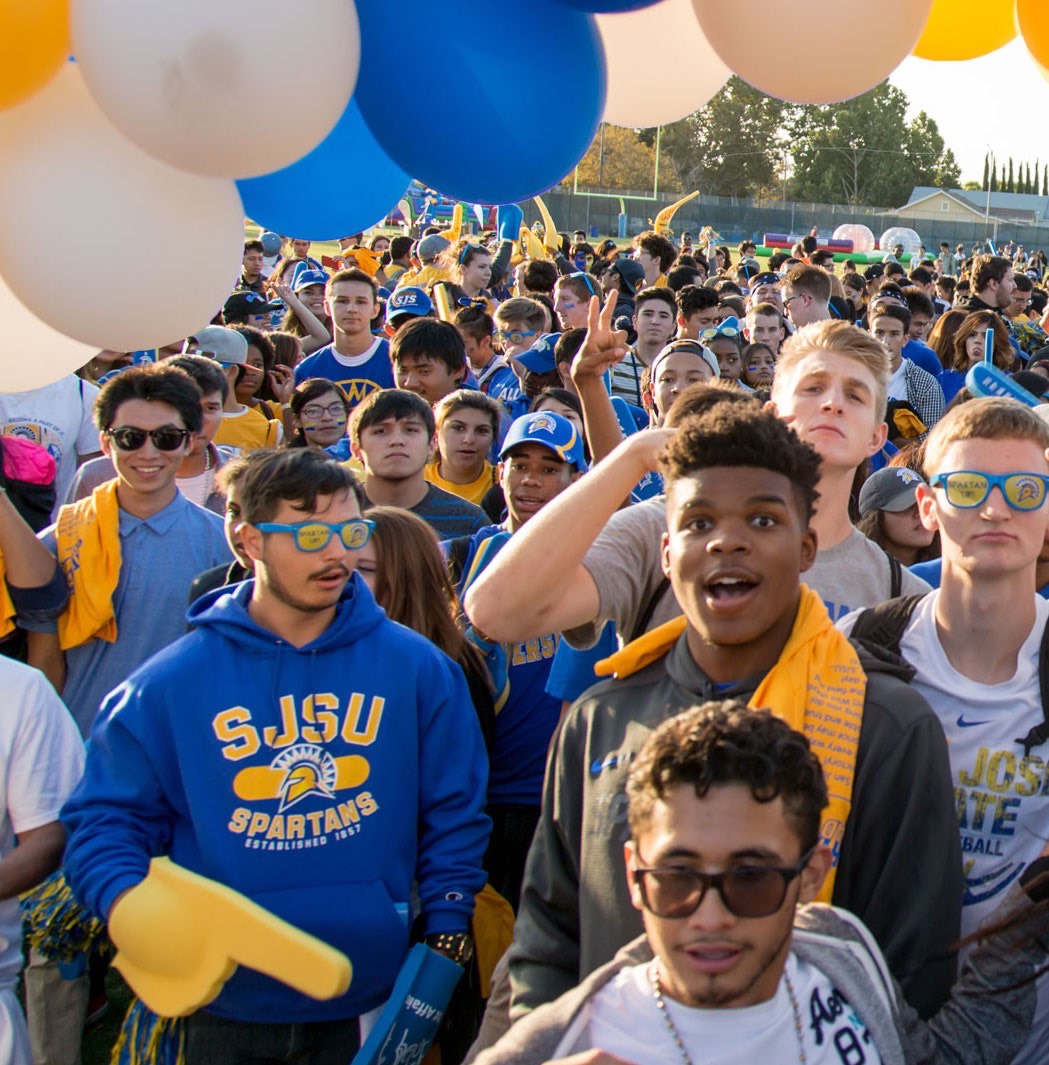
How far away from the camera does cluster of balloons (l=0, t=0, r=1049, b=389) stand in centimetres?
182

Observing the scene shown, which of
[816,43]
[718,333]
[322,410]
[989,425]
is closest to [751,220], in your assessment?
[718,333]

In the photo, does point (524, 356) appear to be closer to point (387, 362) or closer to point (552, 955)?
point (387, 362)

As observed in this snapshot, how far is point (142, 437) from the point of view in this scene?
148 inches

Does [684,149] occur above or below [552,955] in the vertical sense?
above

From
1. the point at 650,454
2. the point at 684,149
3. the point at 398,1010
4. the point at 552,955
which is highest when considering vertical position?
the point at 684,149

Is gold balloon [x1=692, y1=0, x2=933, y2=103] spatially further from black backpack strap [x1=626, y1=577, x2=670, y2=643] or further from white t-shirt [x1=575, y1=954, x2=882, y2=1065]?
white t-shirt [x1=575, y1=954, x2=882, y2=1065]

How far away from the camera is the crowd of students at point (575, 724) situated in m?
1.71

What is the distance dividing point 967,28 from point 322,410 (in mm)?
3683

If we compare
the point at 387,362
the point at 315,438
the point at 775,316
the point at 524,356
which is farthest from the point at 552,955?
the point at 775,316

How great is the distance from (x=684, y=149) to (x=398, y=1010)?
78.0m

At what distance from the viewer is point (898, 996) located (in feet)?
5.87

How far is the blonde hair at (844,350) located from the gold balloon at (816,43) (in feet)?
2.53

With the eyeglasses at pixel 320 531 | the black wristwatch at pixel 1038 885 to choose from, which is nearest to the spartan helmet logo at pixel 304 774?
the eyeglasses at pixel 320 531

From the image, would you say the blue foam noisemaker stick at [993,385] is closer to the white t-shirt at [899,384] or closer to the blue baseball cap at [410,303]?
the white t-shirt at [899,384]
